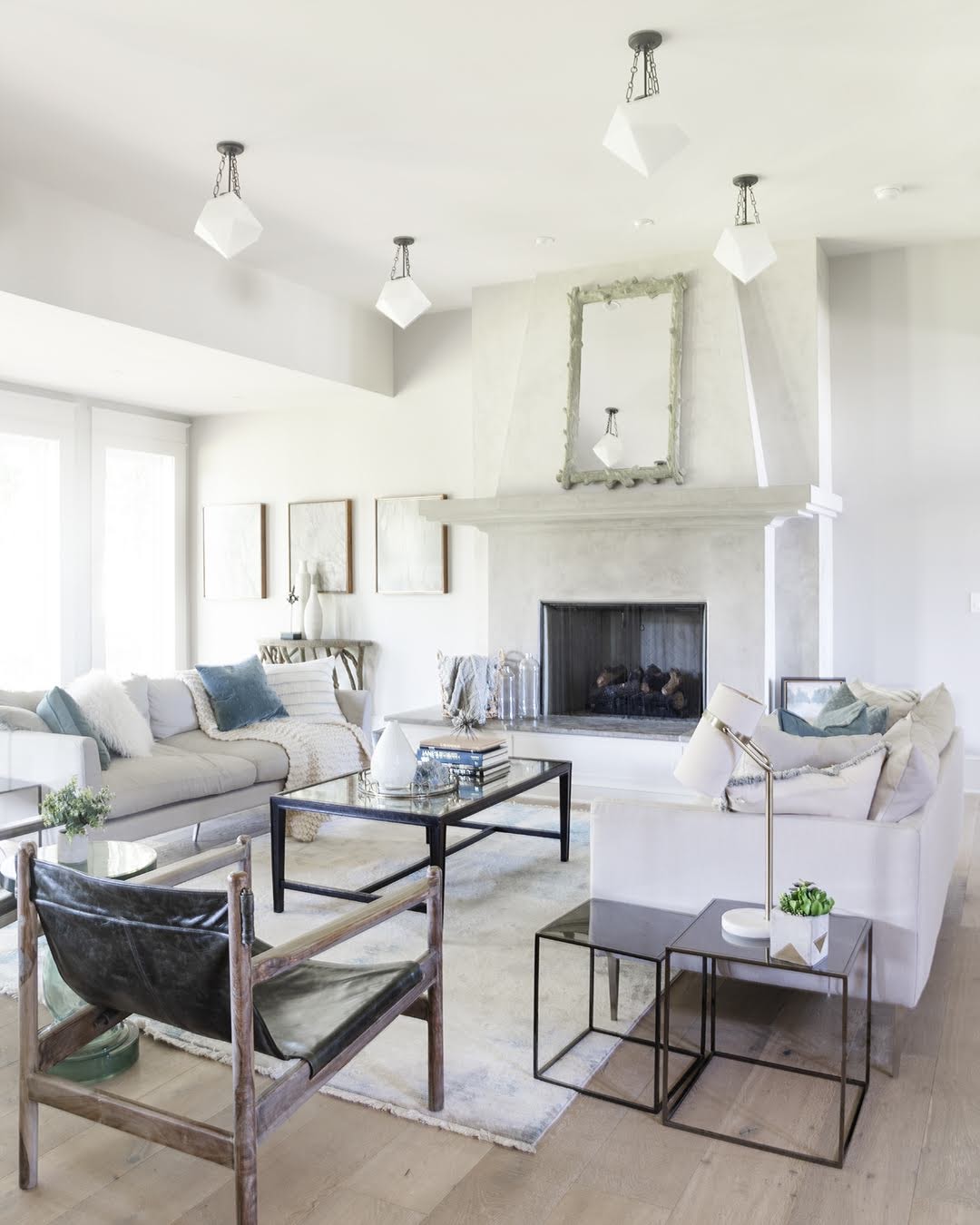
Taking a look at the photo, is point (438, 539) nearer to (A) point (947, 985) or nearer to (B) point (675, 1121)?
(A) point (947, 985)

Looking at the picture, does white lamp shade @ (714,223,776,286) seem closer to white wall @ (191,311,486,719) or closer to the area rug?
the area rug

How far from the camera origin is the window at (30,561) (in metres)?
7.25

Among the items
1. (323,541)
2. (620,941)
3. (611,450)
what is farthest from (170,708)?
(620,941)

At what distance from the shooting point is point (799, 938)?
2.22 meters

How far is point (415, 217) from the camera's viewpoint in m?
5.42

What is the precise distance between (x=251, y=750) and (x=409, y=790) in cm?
123

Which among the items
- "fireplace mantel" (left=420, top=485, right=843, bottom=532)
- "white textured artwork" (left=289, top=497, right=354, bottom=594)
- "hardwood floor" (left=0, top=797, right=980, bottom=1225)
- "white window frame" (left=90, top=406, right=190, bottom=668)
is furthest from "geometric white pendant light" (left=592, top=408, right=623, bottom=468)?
"hardwood floor" (left=0, top=797, right=980, bottom=1225)

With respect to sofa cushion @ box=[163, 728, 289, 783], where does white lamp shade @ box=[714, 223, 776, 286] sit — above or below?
above

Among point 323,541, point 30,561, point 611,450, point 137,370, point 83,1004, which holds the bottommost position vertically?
point 83,1004

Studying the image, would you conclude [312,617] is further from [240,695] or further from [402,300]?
[402,300]

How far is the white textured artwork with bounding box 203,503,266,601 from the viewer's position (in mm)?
8109

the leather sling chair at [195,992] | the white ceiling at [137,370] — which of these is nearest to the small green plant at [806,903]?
the leather sling chair at [195,992]

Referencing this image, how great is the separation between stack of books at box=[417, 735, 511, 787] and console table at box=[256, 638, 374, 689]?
316cm

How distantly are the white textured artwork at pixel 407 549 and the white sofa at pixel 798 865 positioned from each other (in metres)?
4.58
